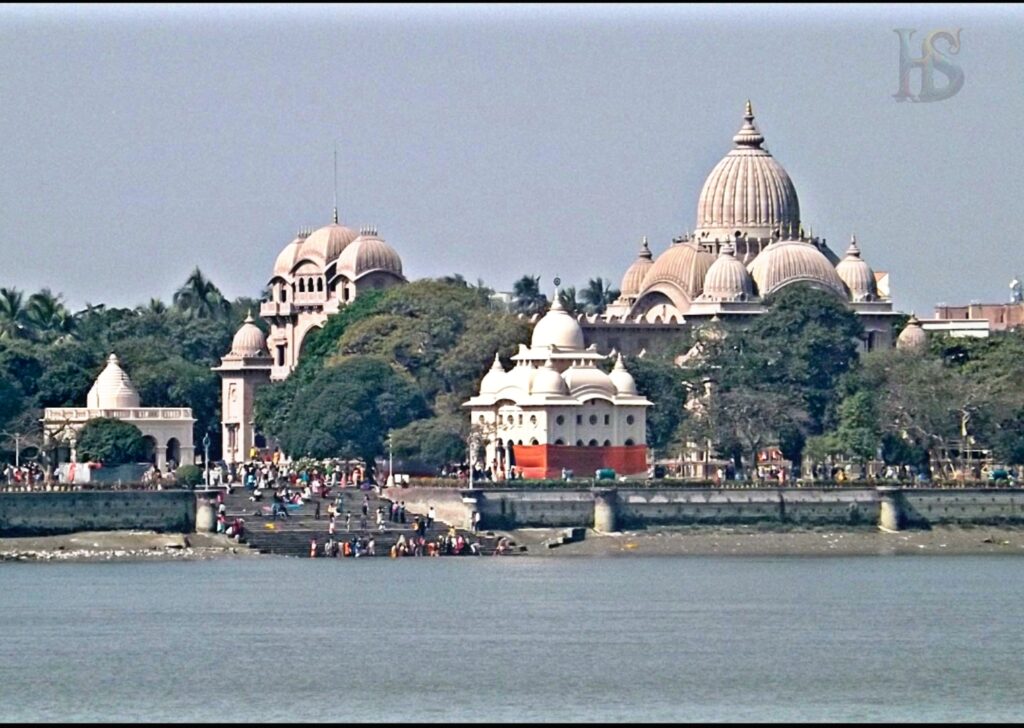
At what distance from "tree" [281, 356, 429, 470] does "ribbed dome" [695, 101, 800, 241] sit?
28923mm

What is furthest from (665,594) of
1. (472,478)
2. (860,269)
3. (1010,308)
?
(1010,308)

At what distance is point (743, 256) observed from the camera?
136m

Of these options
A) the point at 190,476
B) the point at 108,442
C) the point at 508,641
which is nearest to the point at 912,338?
the point at 108,442

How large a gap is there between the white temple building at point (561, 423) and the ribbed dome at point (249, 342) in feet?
72.9

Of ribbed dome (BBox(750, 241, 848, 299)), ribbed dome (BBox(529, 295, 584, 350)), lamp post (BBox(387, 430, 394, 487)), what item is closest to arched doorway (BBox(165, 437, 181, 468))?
lamp post (BBox(387, 430, 394, 487))

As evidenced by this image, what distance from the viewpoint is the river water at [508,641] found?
56719mm

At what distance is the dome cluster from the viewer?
12788cm

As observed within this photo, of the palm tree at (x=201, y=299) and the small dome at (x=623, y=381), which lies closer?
the small dome at (x=623, y=381)

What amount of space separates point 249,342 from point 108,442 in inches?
955

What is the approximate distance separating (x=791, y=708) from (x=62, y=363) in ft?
204

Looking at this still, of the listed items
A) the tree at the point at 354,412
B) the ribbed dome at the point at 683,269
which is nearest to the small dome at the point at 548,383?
the tree at the point at 354,412

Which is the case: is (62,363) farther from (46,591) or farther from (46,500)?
(46,591)

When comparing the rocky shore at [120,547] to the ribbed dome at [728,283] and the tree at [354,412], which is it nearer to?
the tree at [354,412]

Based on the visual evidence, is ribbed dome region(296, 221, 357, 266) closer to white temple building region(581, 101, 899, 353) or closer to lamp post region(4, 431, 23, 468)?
white temple building region(581, 101, 899, 353)
